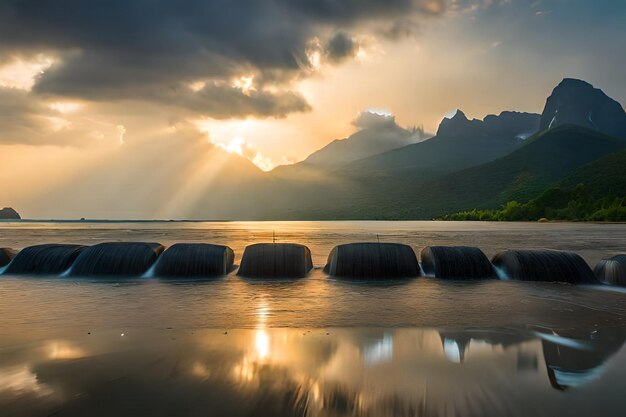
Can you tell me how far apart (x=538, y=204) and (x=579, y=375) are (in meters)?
155

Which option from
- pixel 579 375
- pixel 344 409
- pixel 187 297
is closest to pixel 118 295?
pixel 187 297

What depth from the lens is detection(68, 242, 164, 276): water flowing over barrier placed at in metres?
18.4

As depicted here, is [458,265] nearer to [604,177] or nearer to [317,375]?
[317,375]

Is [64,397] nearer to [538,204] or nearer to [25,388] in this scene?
[25,388]

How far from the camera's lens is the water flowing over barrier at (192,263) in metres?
18.2

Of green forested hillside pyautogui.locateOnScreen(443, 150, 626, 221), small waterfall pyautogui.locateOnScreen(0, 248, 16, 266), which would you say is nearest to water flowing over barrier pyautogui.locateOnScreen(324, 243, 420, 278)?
small waterfall pyautogui.locateOnScreen(0, 248, 16, 266)

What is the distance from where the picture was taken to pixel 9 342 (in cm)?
757

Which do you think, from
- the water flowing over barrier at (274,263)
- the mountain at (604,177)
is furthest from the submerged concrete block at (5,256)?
the mountain at (604,177)

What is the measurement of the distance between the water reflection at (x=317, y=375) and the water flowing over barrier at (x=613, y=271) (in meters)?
10.2

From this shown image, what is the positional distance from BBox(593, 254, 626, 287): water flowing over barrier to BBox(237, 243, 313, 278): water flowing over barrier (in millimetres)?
12583

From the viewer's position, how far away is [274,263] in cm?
1834

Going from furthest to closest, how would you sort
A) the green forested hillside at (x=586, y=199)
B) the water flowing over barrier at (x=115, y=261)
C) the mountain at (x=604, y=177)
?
the mountain at (x=604, y=177) → the green forested hillside at (x=586, y=199) → the water flowing over barrier at (x=115, y=261)

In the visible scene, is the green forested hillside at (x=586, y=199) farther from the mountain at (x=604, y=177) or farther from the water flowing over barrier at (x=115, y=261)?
the water flowing over barrier at (x=115, y=261)

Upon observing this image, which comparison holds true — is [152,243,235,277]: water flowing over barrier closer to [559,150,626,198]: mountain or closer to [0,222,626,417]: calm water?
[0,222,626,417]: calm water
